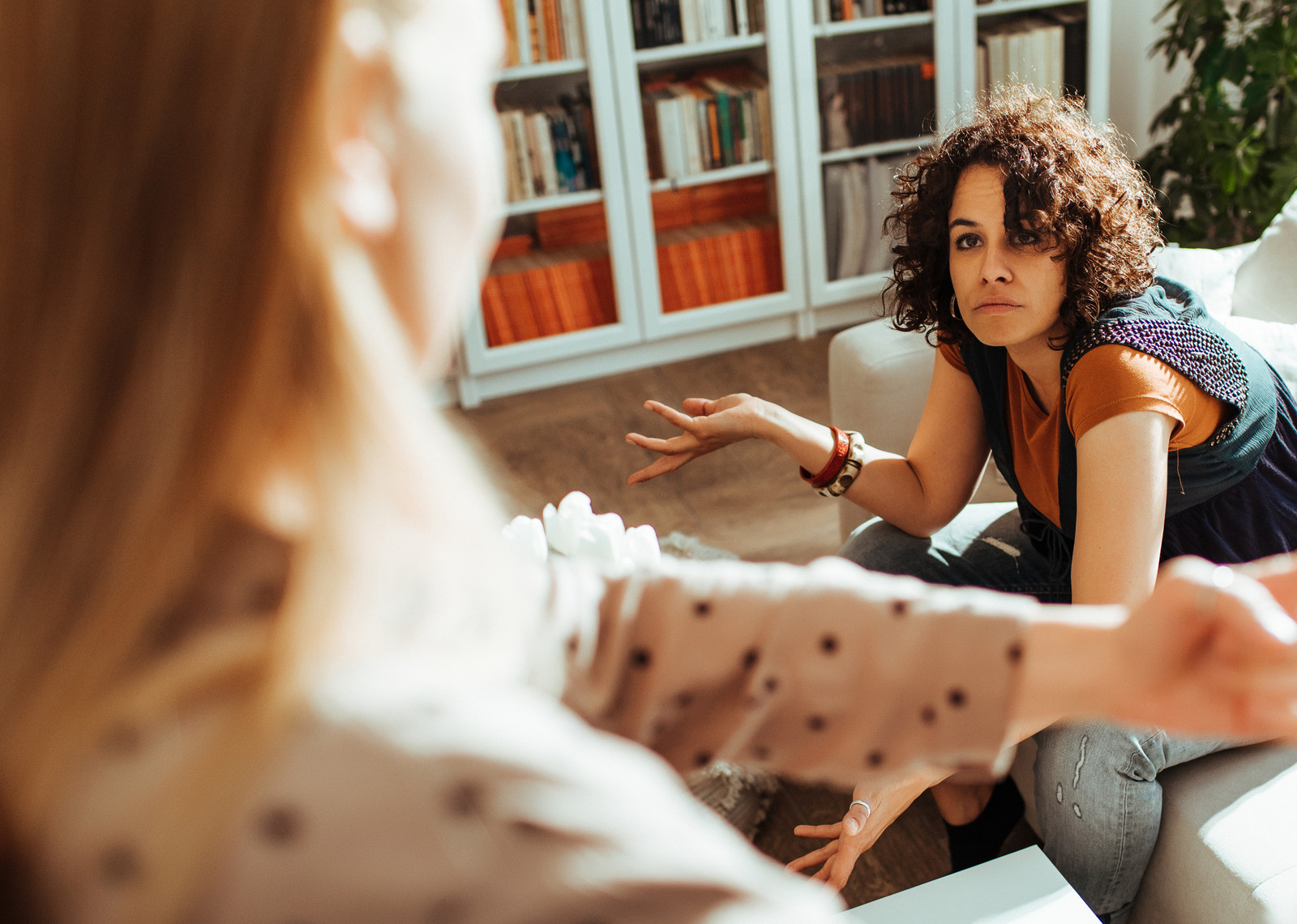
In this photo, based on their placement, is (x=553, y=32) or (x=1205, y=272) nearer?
(x=1205, y=272)

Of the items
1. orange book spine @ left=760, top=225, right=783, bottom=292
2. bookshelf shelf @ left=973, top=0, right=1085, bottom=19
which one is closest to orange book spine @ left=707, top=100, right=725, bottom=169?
orange book spine @ left=760, top=225, right=783, bottom=292

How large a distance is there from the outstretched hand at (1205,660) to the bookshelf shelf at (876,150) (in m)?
2.88

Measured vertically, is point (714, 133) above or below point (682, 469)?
above

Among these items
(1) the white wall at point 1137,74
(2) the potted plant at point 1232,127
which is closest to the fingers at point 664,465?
(2) the potted plant at point 1232,127

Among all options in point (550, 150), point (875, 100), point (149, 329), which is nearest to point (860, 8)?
point (875, 100)

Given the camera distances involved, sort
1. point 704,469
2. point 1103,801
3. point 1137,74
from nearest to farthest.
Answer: point 1103,801
point 704,469
point 1137,74

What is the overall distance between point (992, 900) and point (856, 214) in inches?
99.9

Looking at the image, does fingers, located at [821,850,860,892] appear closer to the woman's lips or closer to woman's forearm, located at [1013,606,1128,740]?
the woman's lips

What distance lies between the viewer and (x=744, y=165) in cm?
323

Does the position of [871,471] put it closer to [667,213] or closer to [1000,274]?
[1000,274]

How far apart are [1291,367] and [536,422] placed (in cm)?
197

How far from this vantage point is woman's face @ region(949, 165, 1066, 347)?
4.33ft

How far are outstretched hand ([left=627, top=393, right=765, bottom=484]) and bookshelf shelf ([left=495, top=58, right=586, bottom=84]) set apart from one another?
5.54 ft

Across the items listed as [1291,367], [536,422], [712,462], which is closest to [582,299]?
[536,422]
